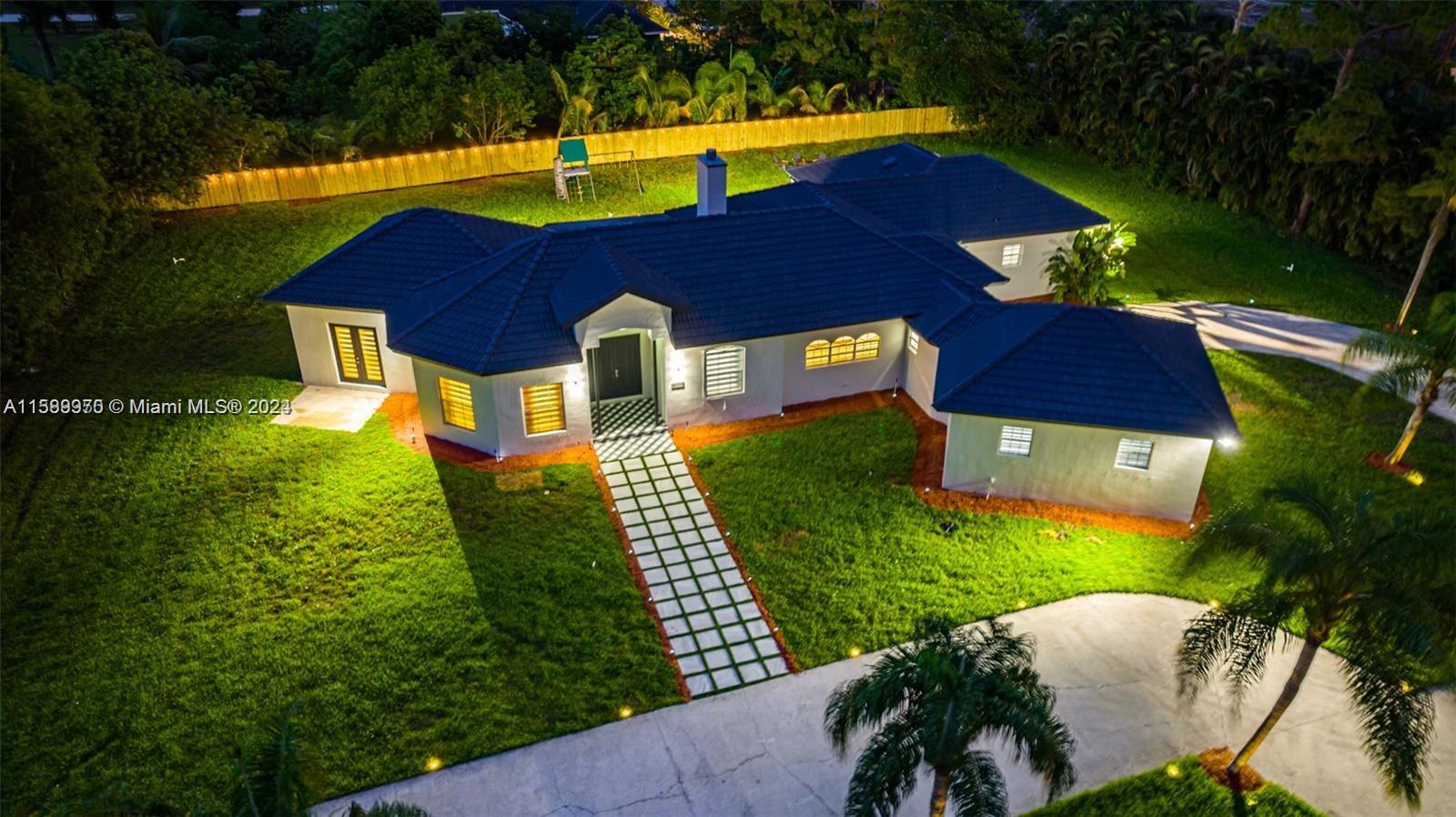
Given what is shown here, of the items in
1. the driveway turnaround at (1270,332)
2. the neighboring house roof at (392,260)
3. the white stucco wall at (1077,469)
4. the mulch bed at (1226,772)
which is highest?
the neighboring house roof at (392,260)

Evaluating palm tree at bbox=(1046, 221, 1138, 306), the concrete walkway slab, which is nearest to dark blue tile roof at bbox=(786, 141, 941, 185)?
palm tree at bbox=(1046, 221, 1138, 306)

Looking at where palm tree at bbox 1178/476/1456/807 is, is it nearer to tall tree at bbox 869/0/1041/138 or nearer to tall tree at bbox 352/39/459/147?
tall tree at bbox 352/39/459/147

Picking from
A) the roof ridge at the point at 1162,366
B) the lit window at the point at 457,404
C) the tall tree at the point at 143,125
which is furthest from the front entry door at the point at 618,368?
the tall tree at the point at 143,125

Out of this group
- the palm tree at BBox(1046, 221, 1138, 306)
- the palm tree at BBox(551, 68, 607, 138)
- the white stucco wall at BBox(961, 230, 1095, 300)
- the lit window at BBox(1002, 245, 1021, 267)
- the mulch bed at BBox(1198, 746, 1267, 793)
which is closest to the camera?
the mulch bed at BBox(1198, 746, 1267, 793)

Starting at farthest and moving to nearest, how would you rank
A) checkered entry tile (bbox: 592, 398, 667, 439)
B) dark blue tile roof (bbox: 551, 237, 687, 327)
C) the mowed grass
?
checkered entry tile (bbox: 592, 398, 667, 439) → dark blue tile roof (bbox: 551, 237, 687, 327) → the mowed grass

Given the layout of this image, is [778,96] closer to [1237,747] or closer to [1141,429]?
[1141,429]

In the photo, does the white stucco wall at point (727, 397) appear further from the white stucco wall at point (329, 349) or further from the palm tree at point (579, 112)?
the palm tree at point (579, 112)

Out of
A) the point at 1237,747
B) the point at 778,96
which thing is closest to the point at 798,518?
the point at 1237,747
